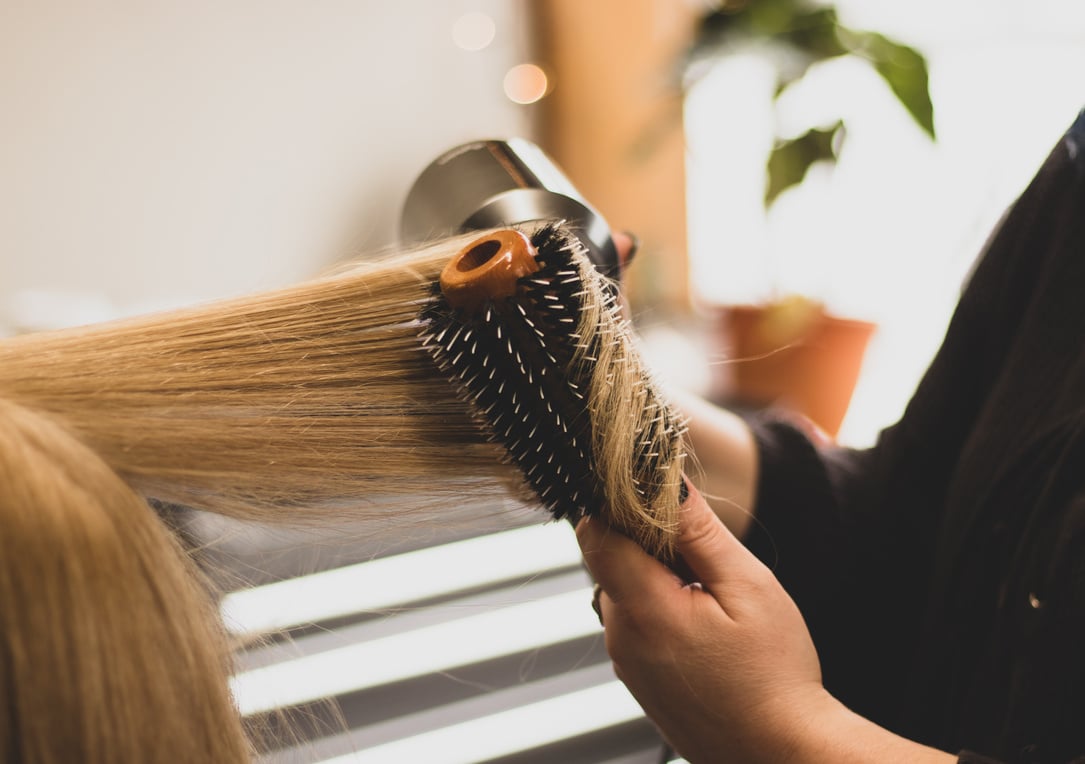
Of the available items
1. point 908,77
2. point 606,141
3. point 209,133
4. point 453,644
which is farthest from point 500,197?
point 606,141

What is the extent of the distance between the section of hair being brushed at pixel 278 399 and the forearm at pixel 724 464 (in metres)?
0.27

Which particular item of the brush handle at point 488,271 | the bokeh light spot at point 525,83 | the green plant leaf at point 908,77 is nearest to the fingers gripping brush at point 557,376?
the brush handle at point 488,271

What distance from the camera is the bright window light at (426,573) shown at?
1.01 metres

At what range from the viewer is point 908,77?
147 cm

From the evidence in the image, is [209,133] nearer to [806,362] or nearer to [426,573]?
[426,573]

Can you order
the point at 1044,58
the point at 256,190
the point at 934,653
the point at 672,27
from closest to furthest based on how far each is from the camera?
the point at 934,653 → the point at 1044,58 → the point at 256,190 → the point at 672,27

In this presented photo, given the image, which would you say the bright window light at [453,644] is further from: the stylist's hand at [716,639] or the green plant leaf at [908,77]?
the green plant leaf at [908,77]

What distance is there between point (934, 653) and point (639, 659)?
0.91 ft

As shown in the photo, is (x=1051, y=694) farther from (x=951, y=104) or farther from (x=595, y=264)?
(x=951, y=104)

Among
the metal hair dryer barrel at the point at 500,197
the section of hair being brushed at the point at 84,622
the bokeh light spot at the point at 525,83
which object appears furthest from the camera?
the bokeh light spot at the point at 525,83

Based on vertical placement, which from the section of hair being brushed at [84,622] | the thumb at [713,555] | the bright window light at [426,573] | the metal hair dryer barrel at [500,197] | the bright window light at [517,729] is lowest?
the bright window light at [517,729]

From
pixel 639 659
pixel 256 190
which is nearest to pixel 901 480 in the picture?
pixel 639 659

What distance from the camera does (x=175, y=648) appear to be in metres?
0.40

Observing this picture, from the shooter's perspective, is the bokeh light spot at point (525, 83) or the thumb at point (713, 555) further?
the bokeh light spot at point (525, 83)
